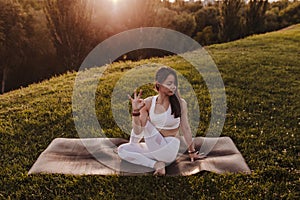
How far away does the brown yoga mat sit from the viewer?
4254mm

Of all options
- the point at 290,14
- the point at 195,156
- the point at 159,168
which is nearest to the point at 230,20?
the point at 290,14

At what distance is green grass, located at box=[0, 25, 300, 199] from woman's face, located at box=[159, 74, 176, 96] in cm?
109

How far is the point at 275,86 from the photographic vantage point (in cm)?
816

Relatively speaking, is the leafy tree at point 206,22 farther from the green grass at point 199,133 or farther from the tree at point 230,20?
the green grass at point 199,133

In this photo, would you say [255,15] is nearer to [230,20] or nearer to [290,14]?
[230,20]

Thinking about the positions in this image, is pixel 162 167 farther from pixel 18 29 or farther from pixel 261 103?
pixel 18 29

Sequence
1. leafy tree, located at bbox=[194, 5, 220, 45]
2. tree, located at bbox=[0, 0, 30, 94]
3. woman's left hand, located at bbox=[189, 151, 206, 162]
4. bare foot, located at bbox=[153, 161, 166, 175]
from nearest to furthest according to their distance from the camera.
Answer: bare foot, located at bbox=[153, 161, 166, 175] → woman's left hand, located at bbox=[189, 151, 206, 162] → tree, located at bbox=[0, 0, 30, 94] → leafy tree, located at bbox=[194, 5, 220, 45]

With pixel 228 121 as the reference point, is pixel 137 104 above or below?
above

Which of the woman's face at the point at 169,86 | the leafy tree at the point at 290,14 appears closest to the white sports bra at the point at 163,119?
the woman's face at the point at 169,86

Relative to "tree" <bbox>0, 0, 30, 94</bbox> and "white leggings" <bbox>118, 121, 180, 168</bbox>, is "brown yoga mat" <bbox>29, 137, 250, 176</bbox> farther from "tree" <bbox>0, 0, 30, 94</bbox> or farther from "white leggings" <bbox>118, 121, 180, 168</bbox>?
"tree" <bbox>0, 0, 30, 94</bbox>

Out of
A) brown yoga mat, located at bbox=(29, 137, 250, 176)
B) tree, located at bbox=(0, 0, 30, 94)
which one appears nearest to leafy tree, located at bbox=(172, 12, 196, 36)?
tree, located at bbox=(0, 0, 30, 94)

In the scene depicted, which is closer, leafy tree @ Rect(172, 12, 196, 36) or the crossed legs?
the crossed legs

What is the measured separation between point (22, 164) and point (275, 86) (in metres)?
6.16

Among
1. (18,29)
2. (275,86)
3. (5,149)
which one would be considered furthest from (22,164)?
(18,29)
